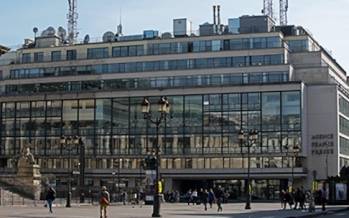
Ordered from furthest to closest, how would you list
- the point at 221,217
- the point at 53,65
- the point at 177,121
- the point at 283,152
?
the point at 53,65 < the point at 177,121 < the point at 283,152 < the point at 221,217

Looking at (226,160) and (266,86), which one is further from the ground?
(266,86)

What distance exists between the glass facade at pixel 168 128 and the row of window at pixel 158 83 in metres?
1.88

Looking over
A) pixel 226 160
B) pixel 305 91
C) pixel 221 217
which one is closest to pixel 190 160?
pixel 226 160

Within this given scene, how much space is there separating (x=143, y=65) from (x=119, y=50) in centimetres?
511

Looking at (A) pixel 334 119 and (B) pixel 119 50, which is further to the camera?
(B) pixel 119 50

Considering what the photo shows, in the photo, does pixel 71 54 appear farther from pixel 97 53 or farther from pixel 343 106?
pixel 343 106

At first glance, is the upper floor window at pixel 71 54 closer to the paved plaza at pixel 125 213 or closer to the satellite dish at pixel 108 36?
the satellite dish at pixel 108 36

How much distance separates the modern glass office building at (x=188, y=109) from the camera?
102 metres

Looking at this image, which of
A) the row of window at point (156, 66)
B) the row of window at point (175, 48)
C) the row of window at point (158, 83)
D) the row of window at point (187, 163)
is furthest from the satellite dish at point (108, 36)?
the row of window at point (187, 163)

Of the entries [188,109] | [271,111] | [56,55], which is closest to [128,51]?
[56,55]

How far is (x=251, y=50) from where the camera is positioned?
104 meters

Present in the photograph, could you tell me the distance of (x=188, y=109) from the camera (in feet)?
351

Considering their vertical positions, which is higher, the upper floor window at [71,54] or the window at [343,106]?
the upper floor window at [71,54]

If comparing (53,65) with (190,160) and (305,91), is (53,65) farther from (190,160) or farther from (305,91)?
(305,91)
